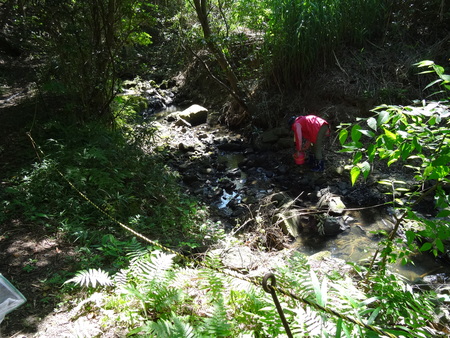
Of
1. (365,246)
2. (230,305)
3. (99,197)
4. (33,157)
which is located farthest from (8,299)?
(365,246)

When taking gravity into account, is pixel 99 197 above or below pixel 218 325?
above

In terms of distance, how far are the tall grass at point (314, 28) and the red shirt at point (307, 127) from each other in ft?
7.00

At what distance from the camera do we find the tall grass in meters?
6.99

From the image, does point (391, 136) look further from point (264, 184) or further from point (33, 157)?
point (33, 157)

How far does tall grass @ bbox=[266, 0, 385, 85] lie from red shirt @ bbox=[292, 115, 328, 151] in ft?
7.00

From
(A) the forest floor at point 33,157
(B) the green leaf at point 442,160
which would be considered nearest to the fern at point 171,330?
(A) the forest floor at point 33,157

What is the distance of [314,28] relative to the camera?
7.02 meters

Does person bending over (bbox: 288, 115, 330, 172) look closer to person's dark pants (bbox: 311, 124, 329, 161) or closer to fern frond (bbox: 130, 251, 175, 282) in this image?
person's dark pants (bbox: 311, 124, 329, 161)

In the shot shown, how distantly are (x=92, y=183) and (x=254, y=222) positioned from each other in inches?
89.2

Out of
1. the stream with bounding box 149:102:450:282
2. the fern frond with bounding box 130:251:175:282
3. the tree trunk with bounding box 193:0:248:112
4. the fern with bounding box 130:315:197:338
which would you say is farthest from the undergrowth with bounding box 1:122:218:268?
the tree trunk with bounding box 193:0:248:112

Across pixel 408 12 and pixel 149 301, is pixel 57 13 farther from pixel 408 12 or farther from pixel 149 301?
pixel 408 12

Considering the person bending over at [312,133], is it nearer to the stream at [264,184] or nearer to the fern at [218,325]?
the stream at [264,184]

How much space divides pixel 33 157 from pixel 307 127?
4.50 metres

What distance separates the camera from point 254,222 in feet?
15.3
